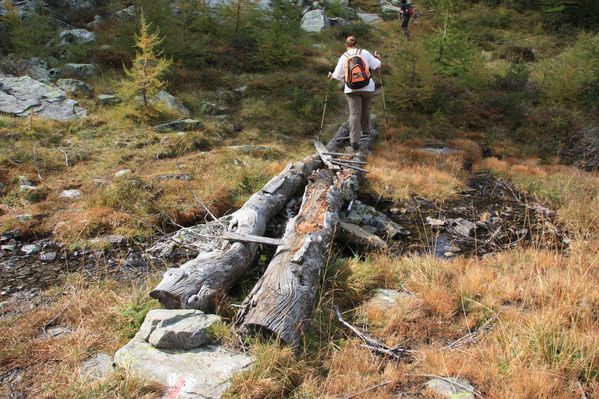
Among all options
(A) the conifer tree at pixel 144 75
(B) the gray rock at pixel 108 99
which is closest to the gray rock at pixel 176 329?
(A) the conifer tree at pixel 144 75

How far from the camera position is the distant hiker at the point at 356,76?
9594mm

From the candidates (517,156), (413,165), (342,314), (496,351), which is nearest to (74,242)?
(342,314)

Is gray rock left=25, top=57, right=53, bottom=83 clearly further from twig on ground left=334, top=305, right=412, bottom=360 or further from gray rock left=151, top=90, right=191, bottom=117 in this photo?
twig on ground left=334, top=305, right=412, bottom=360

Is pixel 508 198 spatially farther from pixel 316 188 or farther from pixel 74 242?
pixel 74 242

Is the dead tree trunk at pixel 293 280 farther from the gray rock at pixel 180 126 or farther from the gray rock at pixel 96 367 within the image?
the gray rock at pixel 180 126

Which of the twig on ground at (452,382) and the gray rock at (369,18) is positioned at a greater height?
the gray rock at (369,18)

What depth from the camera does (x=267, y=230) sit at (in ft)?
23.5

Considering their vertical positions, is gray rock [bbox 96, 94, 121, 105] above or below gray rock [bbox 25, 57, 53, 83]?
below

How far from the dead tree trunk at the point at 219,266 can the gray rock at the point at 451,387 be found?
2392 mm

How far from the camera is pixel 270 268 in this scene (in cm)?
477

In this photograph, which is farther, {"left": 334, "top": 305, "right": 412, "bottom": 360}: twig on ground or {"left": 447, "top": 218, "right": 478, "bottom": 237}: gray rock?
{"left": 447, "top": 218, "right": 478, "bottom": 237}: gray rock

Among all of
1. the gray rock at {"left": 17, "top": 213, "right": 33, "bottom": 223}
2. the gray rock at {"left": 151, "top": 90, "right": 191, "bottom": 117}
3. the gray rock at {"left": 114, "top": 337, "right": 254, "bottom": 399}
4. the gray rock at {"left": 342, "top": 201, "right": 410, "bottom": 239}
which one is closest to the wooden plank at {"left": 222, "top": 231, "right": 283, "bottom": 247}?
the gray rock at {"left": 114, "top": 337, "right": 254, "bottom": 399}

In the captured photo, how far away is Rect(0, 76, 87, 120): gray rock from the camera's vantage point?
1168cm

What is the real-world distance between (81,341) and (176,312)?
95 centimetres
